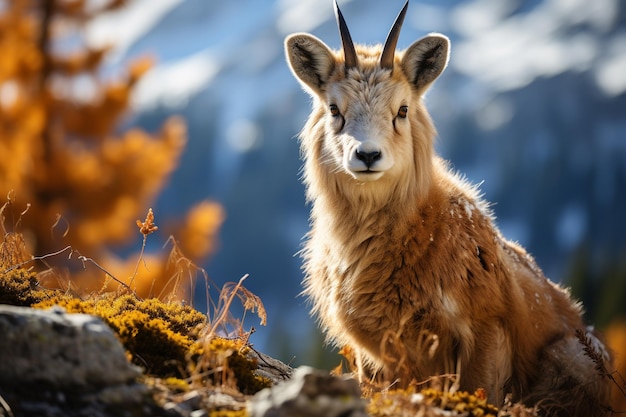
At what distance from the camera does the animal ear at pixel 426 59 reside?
6.21 m

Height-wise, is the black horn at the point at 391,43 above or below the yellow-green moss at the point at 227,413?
above

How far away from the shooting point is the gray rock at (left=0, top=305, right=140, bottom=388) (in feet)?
9.40

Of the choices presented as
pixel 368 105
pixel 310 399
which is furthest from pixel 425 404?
pixel 368 105

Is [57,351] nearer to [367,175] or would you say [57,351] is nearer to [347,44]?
[367,175]

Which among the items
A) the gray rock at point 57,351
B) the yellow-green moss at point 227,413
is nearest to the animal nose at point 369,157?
the yellow-green moss at point 227,413

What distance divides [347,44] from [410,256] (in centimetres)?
200

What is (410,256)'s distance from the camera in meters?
5.51

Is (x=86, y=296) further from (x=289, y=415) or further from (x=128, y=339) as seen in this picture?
(x=289, y=415)

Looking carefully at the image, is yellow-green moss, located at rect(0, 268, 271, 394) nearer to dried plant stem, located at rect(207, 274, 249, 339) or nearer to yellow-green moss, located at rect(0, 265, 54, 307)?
yellow-green moss, located at rect(0, 265, 54, 307)

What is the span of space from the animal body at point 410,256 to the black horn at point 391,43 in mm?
13

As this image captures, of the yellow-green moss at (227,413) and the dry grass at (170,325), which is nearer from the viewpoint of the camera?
the yellow-green moss at (227,413)

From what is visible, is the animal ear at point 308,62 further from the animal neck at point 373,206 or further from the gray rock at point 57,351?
the gray rock at point 57,351

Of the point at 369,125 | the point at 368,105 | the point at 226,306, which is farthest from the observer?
the point at 368,105

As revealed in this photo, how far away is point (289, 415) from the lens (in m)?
2.56
